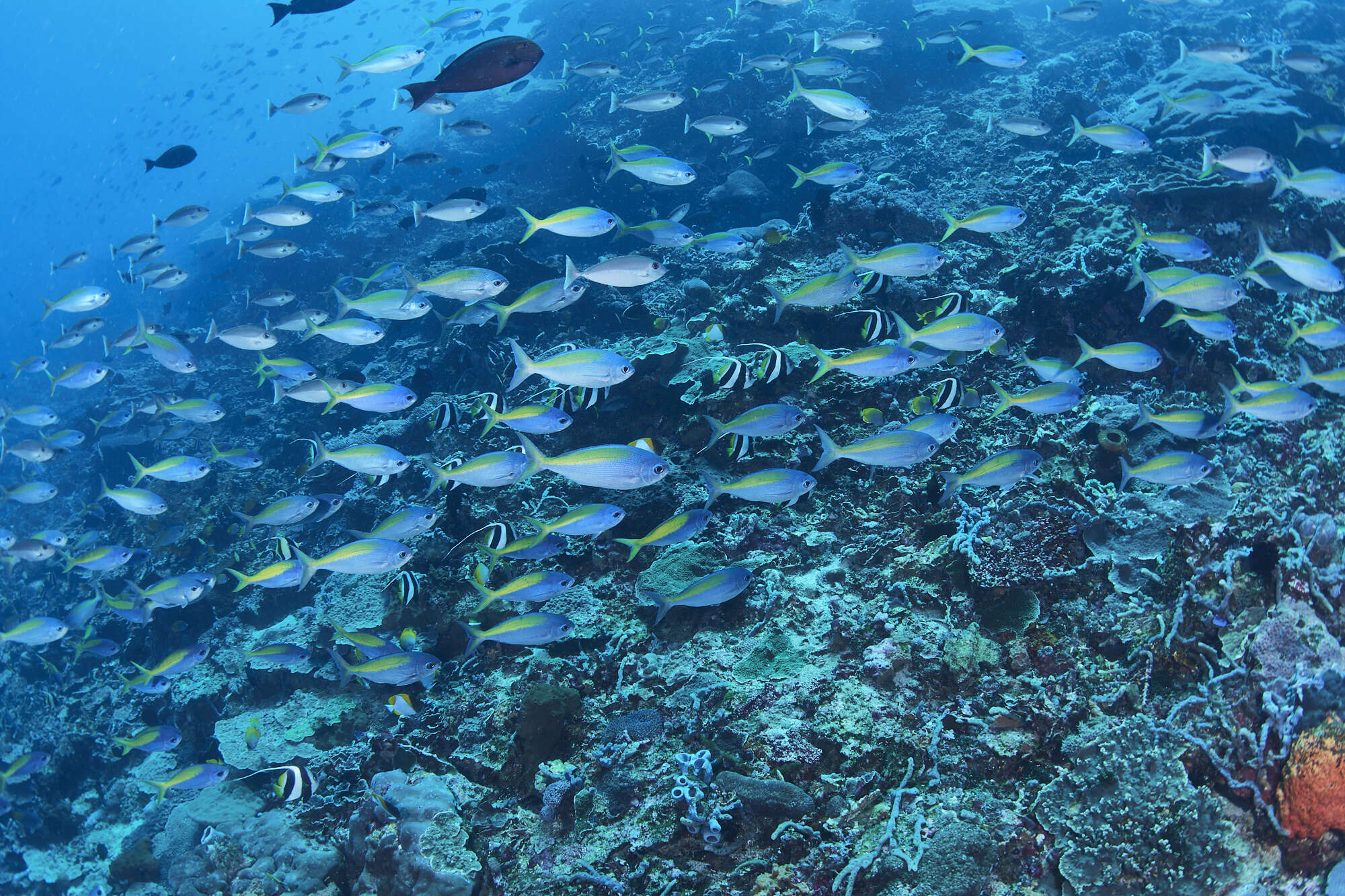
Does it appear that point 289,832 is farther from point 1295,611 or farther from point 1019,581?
point 1295,611

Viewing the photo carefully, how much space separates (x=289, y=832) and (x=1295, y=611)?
705cm

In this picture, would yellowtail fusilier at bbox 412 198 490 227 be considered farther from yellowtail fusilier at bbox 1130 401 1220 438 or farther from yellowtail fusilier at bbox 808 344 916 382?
yellowtail fusilier at bbox 1130 401 1220 438

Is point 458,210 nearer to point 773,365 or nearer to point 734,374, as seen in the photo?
point 734,374

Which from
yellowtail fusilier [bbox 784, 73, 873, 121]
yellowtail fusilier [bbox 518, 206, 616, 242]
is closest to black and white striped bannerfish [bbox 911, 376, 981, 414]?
yellowtail fusilier [bbox 518, 206, 616, 242]

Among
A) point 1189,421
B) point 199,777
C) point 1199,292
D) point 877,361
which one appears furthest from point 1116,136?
point 199,777

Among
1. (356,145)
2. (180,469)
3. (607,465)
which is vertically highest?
(356,145)

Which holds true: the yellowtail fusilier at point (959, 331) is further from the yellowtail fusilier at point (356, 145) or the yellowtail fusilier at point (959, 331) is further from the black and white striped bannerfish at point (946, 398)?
the yellowtail fusilier at point (356, 145)

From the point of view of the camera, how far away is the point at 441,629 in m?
5.30

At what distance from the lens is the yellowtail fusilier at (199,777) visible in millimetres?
5309

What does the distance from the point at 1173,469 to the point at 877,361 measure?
2028mm

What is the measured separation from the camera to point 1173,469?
376 centimetres

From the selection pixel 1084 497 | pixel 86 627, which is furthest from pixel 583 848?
pixel 86 627

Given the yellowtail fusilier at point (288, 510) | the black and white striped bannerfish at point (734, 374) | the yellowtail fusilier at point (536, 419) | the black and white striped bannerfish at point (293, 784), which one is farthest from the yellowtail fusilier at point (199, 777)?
the black and white striped bannerfish at point (734, 374)

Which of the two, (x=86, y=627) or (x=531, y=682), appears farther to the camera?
(x=86, y=627)
